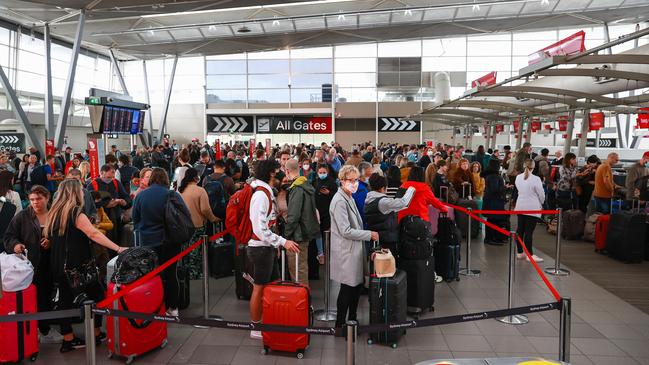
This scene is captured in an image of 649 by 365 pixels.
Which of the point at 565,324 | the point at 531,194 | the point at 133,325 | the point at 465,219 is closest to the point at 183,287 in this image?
the point at 133,325

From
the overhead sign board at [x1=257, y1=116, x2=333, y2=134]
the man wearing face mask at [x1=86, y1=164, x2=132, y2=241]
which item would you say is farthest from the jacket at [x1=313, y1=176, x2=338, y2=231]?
the overhead sign board at [x1=257, y1=116, x2=333, y2=134]

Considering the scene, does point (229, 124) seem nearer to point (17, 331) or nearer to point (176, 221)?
point (176, 221)

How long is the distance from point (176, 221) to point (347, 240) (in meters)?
1.89

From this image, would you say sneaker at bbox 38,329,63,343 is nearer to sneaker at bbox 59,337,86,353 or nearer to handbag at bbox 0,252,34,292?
sneaker at bbox 59,337,86,353

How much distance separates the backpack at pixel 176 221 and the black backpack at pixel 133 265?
0.48 metres

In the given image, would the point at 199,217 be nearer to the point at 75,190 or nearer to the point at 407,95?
the point at 75,190

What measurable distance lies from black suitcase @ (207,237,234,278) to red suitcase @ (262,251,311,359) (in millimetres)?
2899

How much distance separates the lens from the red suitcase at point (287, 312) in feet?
14.8

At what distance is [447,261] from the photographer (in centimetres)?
713

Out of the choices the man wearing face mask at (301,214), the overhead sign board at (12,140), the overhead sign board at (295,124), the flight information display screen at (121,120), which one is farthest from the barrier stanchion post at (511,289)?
the overhead sign board at (295,124)

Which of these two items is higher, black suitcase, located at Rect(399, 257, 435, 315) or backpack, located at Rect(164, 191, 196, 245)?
backpack, located at Rect(164, 191, 196, 245)

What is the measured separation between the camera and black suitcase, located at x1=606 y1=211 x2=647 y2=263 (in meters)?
8.21

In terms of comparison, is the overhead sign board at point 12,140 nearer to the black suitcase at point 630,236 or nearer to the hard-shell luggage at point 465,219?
the hard-shell luggage at point 465,219

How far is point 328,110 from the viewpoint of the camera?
32312 mm
